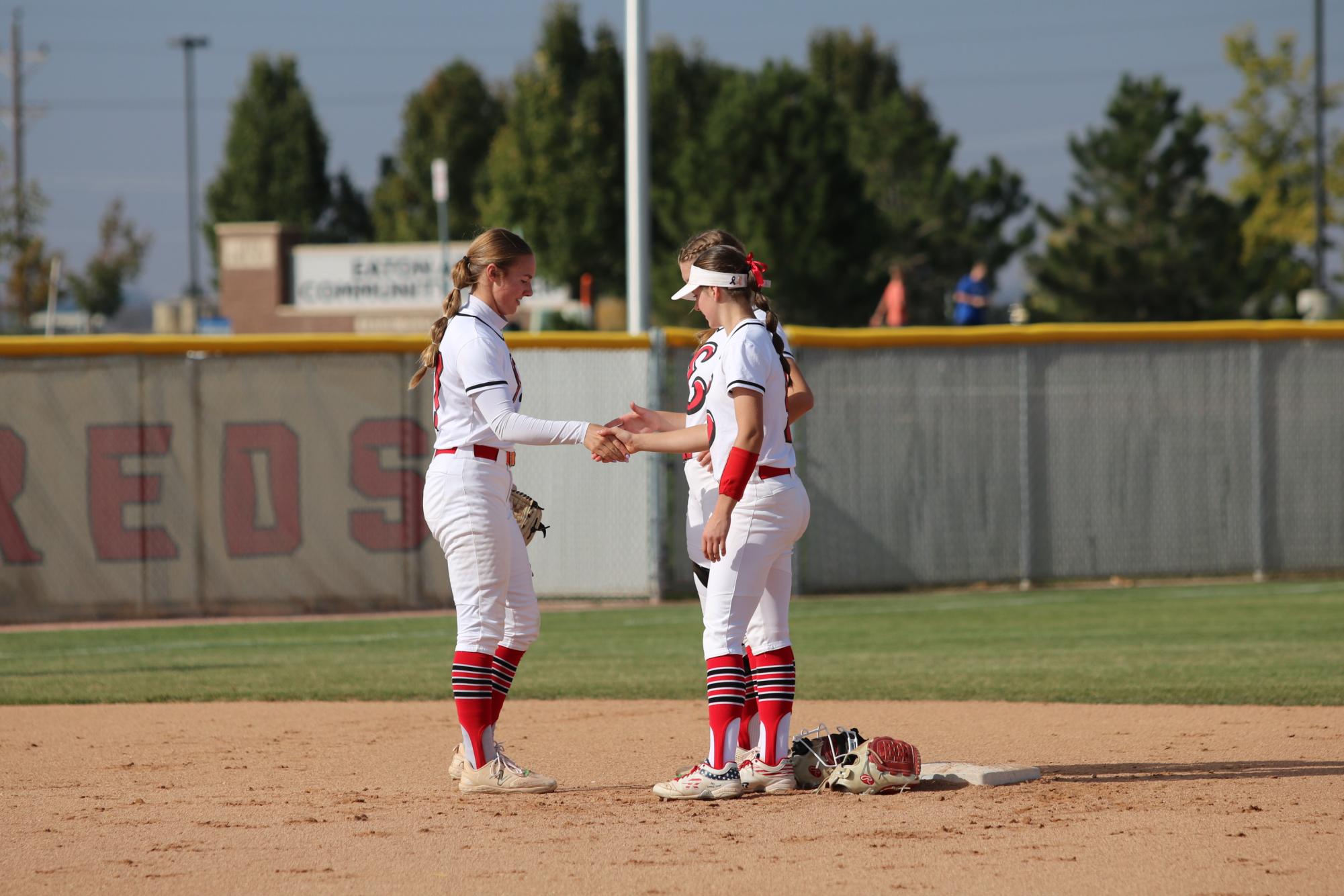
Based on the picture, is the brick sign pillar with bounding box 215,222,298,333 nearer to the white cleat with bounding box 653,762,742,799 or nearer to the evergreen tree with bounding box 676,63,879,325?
the evergreen tree with bounding box 676,63,879,325

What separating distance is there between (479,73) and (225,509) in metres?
45.3

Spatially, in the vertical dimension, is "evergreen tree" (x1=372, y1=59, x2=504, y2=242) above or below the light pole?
above

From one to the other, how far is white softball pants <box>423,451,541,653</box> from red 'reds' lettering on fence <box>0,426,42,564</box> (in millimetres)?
8062

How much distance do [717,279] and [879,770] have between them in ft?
6.40

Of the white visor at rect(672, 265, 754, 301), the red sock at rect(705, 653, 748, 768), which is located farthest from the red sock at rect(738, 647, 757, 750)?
the white visor at rect(672, 265, 754, 301)

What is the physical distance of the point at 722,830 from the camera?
5.17 meters

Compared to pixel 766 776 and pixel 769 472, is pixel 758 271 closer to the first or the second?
pixel 769 472

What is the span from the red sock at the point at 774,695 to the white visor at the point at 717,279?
4.59 feet

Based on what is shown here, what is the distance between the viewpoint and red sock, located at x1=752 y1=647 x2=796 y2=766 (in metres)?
5.81

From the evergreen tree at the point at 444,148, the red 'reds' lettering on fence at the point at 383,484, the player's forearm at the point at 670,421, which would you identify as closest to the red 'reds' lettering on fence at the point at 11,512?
the red 'reds' lettering on fence at the point at 383,484

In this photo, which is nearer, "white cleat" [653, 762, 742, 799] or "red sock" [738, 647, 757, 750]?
"white cleat" [653, 762, 742, 799]

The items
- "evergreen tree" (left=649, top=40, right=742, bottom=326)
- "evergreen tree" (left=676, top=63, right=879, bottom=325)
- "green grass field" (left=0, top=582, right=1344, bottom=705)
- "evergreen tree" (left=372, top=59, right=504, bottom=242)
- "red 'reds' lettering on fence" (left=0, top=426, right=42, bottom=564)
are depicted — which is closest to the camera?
"green grass field" (left=0, top=582, right=1344, bottom=705)

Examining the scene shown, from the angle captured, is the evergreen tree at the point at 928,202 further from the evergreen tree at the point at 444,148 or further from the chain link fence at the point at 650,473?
the chain link fence at the point at 650,473

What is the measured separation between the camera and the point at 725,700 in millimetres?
5645
